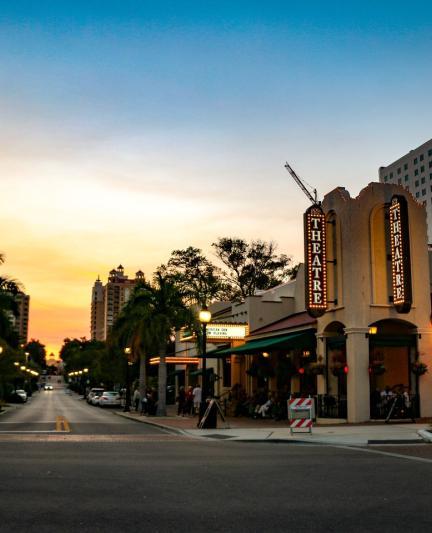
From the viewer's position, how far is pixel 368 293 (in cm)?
2769

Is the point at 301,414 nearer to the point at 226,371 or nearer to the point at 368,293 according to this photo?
the point at 368,293

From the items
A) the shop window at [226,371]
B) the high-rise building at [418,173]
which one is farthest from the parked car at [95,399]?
the high-rise building at [418,173]

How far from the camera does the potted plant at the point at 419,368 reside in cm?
2729

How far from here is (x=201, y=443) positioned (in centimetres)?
1919

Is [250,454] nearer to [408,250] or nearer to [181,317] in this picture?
[408,250]

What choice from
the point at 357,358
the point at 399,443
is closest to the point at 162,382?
the point at 357,358

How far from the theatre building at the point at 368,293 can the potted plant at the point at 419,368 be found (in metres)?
0.04

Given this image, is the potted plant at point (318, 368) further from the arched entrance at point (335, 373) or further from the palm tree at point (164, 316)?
the palm tree at point (164, 316)

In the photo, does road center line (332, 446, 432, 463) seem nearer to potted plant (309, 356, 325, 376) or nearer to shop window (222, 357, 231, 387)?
potted plant (309, 356, 325, 376)

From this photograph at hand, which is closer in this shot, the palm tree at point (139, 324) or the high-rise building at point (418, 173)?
the palm tree at point (139, 324)

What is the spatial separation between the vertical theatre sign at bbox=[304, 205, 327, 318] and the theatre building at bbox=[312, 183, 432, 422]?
0.04 metres

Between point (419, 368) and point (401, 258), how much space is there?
4.56 m

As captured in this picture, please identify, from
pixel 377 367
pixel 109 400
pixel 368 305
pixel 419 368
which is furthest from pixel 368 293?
pixel 109 400

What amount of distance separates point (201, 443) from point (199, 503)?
10.5 metres
